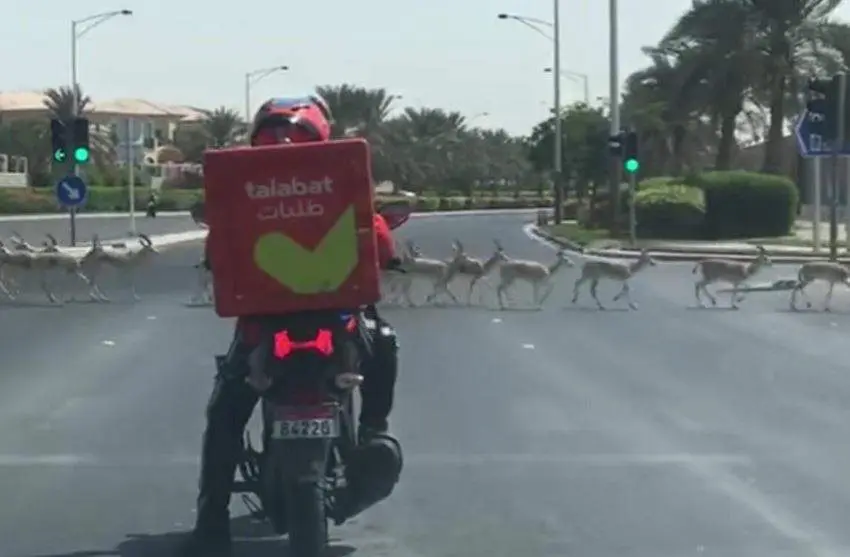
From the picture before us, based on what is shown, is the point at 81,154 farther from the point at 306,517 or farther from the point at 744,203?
the point at 306,517

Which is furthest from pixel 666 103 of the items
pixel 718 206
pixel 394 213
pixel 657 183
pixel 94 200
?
pixel 394 213

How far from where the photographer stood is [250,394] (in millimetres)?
7934

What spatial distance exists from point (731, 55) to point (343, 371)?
48523 mm

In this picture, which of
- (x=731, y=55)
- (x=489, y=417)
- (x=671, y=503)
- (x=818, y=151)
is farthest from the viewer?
(x=731, y=55)

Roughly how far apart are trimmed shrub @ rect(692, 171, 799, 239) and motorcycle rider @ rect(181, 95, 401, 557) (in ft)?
155

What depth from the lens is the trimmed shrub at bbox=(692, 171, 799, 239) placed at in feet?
180

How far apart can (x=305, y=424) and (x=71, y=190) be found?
3319 centimetres

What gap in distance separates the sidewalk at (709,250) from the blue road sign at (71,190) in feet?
40.7

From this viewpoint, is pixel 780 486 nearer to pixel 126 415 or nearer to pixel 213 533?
pixel 213 533

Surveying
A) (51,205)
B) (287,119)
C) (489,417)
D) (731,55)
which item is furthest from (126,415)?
(51,205)

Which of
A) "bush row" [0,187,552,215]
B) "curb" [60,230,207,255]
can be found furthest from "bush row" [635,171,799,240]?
"bush row" [0,187,552,215]

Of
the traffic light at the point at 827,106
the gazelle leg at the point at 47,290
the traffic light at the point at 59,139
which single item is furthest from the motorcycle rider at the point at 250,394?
the traffic light at the point at 59,139

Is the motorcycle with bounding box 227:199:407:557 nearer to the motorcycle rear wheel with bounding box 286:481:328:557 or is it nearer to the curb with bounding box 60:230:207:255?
the motorcycle rear wheel with bounding box 286:481:328:557

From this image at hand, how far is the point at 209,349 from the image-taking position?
61.2 feet
